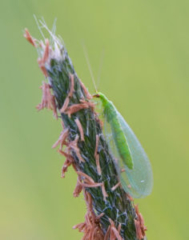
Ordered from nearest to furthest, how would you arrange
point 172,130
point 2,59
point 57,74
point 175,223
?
Answer: point 57,74, point 175,223, point 172,130, point 2,59

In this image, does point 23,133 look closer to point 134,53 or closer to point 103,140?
point 134,53

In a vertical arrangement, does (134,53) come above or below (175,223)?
above

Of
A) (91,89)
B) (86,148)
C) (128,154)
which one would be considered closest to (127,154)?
(128,154)

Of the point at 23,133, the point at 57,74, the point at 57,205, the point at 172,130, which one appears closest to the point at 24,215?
the point at 57,205

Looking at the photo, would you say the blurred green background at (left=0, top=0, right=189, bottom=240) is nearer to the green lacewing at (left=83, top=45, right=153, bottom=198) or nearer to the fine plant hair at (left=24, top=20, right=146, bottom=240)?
the green lacewing at (left=83, top=45, right=153, bottom=198)

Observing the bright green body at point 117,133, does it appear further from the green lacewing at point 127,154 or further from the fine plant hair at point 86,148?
the fine plant hair at point 86,148

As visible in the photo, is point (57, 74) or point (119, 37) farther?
point (119, 37)

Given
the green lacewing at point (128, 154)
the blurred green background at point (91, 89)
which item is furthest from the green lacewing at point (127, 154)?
the blurred green background at point (91, 89)
